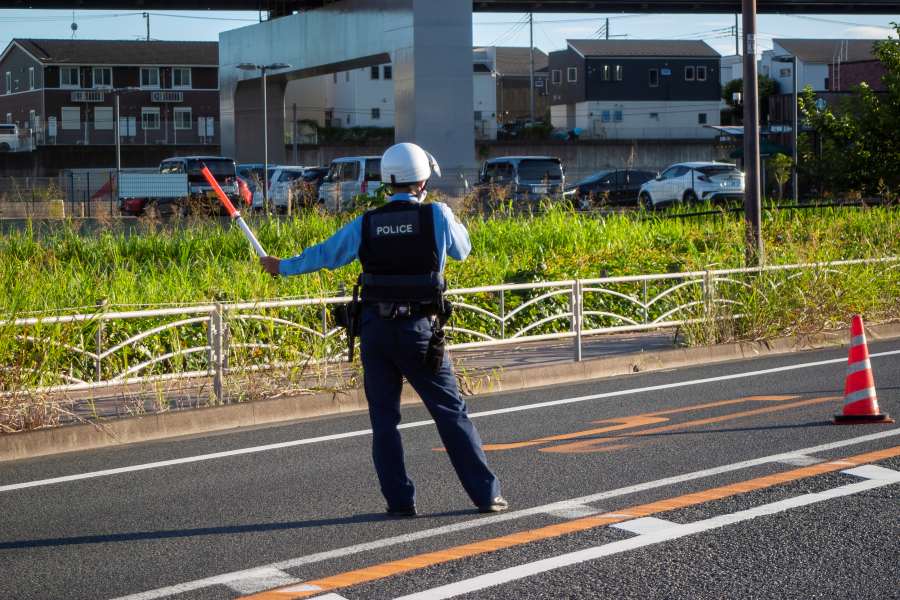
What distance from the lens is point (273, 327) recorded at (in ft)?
34.8

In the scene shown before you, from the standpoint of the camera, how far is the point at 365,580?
17.7 ft

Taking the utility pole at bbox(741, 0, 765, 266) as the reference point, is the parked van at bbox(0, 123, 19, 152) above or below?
above

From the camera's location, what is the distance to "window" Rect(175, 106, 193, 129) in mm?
77812

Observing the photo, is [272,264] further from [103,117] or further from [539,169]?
[103,117]

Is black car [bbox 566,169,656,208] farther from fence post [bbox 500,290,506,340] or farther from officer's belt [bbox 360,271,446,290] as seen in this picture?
officer's belt [bbox 360,271,446,290]

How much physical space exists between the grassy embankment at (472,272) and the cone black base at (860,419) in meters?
4.36

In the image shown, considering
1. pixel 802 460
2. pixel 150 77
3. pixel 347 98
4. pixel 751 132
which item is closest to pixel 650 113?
pixel 347 98

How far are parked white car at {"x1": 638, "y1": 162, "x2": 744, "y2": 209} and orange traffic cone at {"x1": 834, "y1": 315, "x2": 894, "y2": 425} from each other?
86.3ft

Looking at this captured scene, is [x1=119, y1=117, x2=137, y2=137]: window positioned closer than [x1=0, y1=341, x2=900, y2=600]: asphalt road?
No

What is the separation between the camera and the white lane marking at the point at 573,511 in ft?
21.2

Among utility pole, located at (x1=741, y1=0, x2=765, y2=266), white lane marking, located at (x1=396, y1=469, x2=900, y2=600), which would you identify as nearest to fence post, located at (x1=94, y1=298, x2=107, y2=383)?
white lane marking, located at (x1=396, y1=469, x2=900, y2=600)

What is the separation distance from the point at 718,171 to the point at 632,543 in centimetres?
3127

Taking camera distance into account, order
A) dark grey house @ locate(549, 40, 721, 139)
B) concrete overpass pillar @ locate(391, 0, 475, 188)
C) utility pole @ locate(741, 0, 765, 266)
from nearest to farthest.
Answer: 1. utility pole @ locate(741, 0, 765, 266)
2. concrete overpass pillar @ locate(391, 0, 475, 188)
3. dark grey house @ locate(549, 40, 721, 139)

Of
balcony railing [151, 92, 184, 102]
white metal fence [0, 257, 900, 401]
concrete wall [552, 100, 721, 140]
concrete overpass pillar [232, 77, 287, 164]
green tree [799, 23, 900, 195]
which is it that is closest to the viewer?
white metal fence [0, 257, 900, 401]
